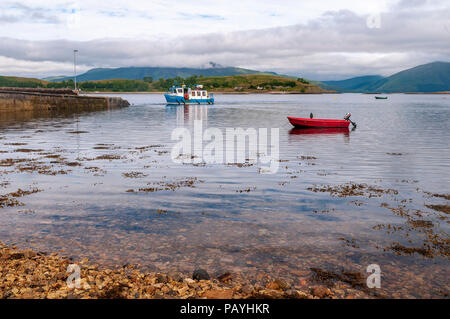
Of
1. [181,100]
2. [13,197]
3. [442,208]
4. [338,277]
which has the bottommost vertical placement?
[338,277]

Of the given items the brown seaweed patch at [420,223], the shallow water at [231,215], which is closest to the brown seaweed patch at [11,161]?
the shallow water at [231,215]

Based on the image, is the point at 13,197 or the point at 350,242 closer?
the point at 350,242

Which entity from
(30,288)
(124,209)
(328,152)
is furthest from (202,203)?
(328,152)

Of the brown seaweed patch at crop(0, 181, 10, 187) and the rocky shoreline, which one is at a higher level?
the brown seaweed patch at crop(0, 181, 10, 187)

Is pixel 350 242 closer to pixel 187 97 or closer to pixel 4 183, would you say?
pixel 4 183

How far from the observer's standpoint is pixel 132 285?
26.1ft

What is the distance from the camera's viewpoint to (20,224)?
12.1 metres

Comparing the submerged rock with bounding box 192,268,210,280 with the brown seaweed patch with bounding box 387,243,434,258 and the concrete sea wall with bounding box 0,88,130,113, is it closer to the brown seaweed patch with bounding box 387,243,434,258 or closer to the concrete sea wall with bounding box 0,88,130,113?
the brown seaweed patch with bounding box 387,243,434,258

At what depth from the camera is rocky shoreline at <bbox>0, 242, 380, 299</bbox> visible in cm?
761

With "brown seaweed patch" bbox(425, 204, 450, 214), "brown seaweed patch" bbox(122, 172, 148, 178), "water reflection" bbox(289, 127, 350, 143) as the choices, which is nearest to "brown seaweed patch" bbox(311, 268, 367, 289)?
"brown seaweed patch" bbox(425, 204, 450, 214)

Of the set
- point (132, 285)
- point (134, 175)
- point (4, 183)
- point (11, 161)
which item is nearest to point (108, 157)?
point (11, 161)

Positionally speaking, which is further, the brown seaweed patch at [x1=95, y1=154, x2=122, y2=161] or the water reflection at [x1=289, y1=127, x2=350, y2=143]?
the water reflection at [x1=289, y1=127, x2=350, y2=143]

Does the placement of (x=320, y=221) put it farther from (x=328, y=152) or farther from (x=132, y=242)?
(x=328, y=152)

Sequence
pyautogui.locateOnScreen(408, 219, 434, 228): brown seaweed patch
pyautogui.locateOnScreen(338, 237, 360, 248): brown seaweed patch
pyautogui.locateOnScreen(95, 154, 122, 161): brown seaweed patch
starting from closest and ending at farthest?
pyautogui.locateOnScreen(338, 237, 360, 248): brown seaweed patch, pyautogui.locateOnScreen(408, 219, 434, 228): brown seaweed patch, pyautogui.locateOnScreen(95, 154, 122, 161): brown seaweed patch
